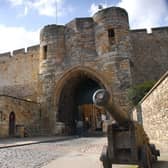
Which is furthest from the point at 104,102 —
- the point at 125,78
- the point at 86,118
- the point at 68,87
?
the point at 86,118

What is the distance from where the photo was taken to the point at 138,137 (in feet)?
10.5

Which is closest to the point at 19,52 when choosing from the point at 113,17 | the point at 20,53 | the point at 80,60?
the point at 20,53

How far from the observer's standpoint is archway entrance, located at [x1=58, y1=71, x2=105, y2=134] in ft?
47.2

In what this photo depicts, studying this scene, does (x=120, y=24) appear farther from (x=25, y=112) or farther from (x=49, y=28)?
(x=25, y=112)

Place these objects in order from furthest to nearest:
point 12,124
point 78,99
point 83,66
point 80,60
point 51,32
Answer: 1. point 78,99
2. point 51,32
3. point 80,60
4. point 83,66
5. point 12,124

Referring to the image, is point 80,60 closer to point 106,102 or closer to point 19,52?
point 19,52

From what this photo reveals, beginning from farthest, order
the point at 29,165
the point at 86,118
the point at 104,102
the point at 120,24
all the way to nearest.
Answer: the point at 86,118, the point at 120,24, the point at 29,165, the point at 104,102

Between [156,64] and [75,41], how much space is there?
5412 mm

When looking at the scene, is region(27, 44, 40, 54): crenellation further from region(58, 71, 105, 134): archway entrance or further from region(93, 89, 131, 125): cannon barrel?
region(93, 89, 131, 125): cannon barrel

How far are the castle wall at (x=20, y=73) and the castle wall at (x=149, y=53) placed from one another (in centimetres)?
738

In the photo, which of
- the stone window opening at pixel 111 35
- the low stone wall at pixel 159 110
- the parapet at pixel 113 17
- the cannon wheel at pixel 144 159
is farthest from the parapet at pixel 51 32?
the cannon wheel at pixel 144 159

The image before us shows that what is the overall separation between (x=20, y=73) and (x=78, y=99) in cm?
516

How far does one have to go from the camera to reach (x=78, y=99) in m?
16.4

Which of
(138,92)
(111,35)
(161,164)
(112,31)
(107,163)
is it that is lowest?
(161,164)
